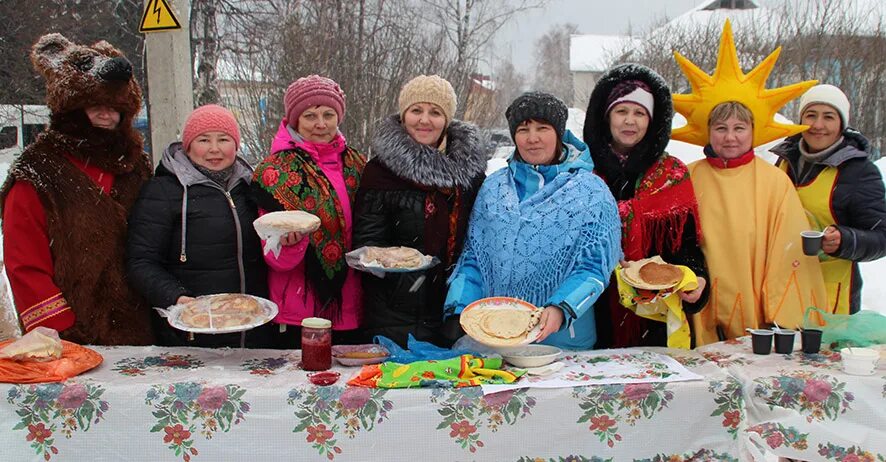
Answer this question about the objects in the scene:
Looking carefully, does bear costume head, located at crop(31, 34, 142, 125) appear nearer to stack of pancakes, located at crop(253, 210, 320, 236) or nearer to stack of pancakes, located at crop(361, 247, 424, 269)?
stack of pancakes, located at crop(253, 210, 320, 236)

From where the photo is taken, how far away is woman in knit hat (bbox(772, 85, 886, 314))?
344 cm

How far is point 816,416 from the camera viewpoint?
97.0 inches

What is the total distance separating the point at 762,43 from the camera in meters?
16.7

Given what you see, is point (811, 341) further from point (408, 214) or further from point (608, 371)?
point (408, 214)

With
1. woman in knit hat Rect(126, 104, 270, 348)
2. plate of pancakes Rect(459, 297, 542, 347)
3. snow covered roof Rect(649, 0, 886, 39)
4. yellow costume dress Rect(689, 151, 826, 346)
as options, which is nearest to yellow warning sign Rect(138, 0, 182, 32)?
woman in knit hat Rect(126, 104, 270, 348)

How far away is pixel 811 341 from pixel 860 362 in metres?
0.27

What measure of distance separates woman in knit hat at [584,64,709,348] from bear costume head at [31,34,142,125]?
2185 mm

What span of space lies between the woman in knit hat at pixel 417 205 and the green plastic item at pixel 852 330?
157 cm

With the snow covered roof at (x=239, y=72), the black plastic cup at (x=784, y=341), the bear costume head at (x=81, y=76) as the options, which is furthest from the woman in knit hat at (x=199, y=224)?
the snow covered roof at (x=239, y=72)

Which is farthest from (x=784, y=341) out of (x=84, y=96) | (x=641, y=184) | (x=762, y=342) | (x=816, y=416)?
(x=84, y=96)

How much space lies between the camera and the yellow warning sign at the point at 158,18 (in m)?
4.35

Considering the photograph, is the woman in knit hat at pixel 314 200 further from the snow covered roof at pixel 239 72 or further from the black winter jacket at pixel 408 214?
the snow covered roof at pixel 239 72

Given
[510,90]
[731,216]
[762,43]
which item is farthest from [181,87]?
[510,90]

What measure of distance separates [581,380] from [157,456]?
149 cm
